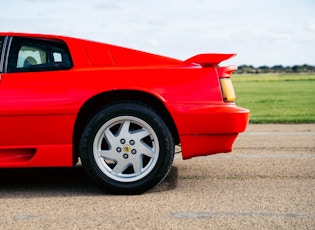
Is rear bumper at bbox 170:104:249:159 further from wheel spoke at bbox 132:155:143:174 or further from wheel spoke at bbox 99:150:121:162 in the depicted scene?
wheel spoke at bbox 99:150:121:162

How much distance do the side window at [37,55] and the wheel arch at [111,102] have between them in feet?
1.27

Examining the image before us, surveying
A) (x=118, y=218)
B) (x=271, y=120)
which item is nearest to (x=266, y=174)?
(x=118, y=218)

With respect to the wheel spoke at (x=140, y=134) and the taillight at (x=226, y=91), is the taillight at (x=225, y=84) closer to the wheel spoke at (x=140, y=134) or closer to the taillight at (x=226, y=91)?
the taillight at (x=226, y=91)

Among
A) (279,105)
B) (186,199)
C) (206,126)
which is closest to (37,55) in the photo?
(206,126)

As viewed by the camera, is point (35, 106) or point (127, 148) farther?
point (127, 148)

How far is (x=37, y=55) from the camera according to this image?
4668 mm

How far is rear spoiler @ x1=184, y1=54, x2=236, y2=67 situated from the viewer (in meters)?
4.51

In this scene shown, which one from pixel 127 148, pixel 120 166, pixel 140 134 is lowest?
pixel 120 166

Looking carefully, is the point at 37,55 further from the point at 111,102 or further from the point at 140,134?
the point at 140,134

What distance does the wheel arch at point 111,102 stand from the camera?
4.55m

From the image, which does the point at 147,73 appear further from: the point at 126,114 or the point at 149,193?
the point at 149,193

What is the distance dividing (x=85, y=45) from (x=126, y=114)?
73cm

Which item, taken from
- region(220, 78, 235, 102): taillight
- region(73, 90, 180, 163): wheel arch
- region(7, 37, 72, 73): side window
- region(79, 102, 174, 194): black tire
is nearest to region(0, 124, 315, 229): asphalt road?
region(79, 102, 174, 194): black tire

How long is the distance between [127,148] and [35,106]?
0.84 m
